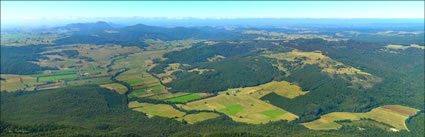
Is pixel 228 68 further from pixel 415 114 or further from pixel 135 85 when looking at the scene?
pixel 415 114

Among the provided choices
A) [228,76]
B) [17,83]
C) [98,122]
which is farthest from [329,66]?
[17,83]

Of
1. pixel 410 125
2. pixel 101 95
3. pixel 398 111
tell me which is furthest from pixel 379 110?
pixel 101 95

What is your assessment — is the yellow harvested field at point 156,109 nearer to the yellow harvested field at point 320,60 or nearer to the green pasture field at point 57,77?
the green pasture field at point 57,77

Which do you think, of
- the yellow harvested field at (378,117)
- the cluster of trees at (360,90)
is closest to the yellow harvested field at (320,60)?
the cluster of trees at (360,90)

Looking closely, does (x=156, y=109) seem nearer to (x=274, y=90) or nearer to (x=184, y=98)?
(x=184, y=98)

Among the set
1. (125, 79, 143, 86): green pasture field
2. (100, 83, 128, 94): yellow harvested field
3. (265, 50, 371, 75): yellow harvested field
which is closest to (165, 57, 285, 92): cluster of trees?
(125, 79, 143, 86): green pasture field
